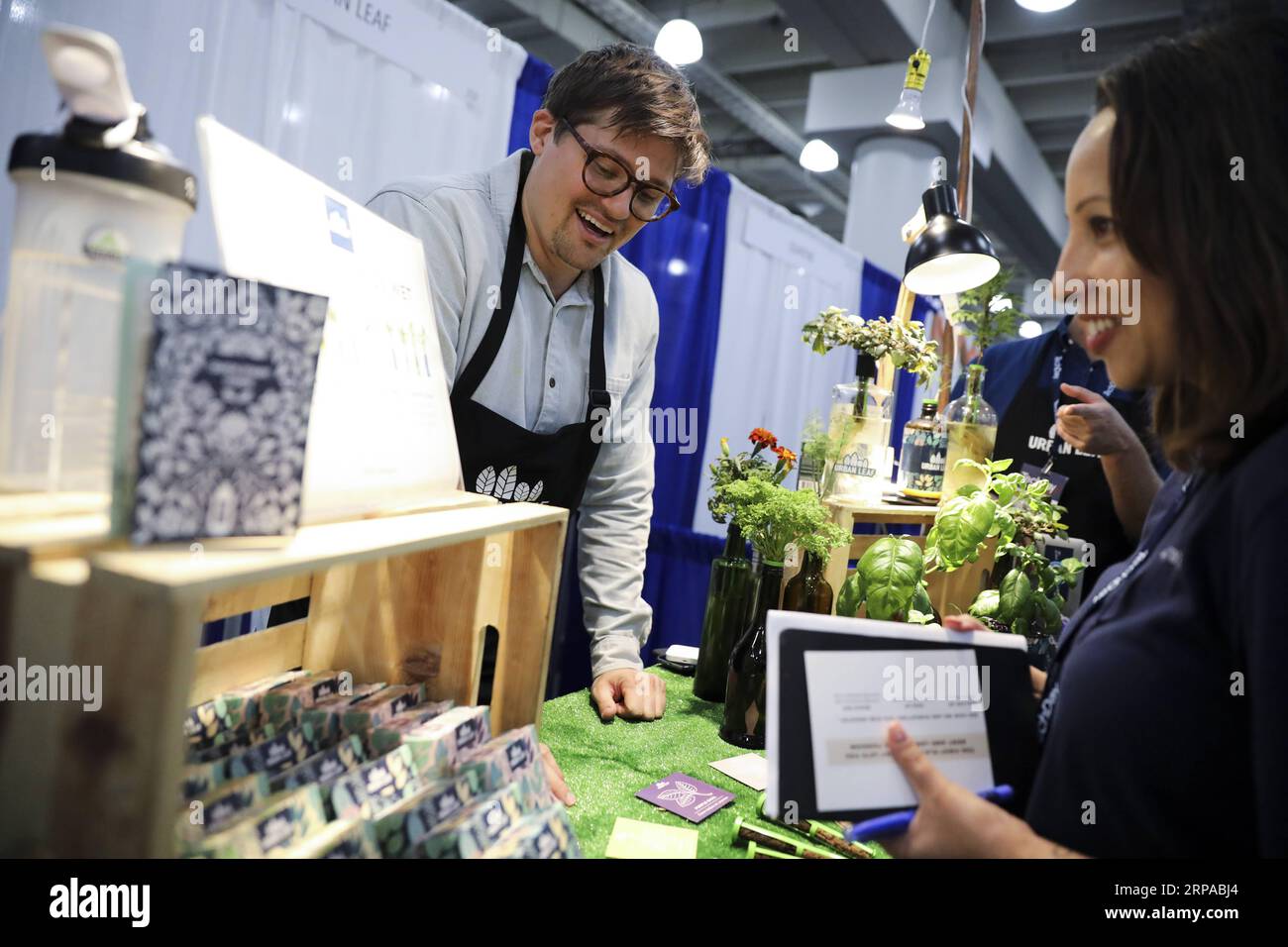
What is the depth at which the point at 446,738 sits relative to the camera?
0.83 m

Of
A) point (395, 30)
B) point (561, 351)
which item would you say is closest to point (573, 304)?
point (561, 351)

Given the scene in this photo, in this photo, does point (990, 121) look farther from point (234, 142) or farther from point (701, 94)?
point (234, 142)

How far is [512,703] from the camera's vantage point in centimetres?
107

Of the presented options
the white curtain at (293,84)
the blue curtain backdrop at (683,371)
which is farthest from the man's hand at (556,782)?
the blue curtain backdrop at (683,371)

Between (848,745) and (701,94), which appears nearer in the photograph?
(848,745)

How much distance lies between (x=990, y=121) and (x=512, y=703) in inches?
277

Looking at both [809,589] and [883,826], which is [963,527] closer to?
[809,589]

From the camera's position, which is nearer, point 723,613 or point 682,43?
point 723,613

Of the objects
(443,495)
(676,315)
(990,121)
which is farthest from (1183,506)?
(990,121)

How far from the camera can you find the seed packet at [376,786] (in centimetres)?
70

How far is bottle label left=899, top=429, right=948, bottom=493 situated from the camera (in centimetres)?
188

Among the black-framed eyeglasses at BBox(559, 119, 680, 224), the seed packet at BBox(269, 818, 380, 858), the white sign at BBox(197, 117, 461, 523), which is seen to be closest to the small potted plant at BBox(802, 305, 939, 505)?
the black-framed eyeglasses at BBox(559, 119, 680, 224)

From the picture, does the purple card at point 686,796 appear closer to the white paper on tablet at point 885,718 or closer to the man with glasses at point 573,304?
the man with glasses at point 573,304

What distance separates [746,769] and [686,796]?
6.7 inches
